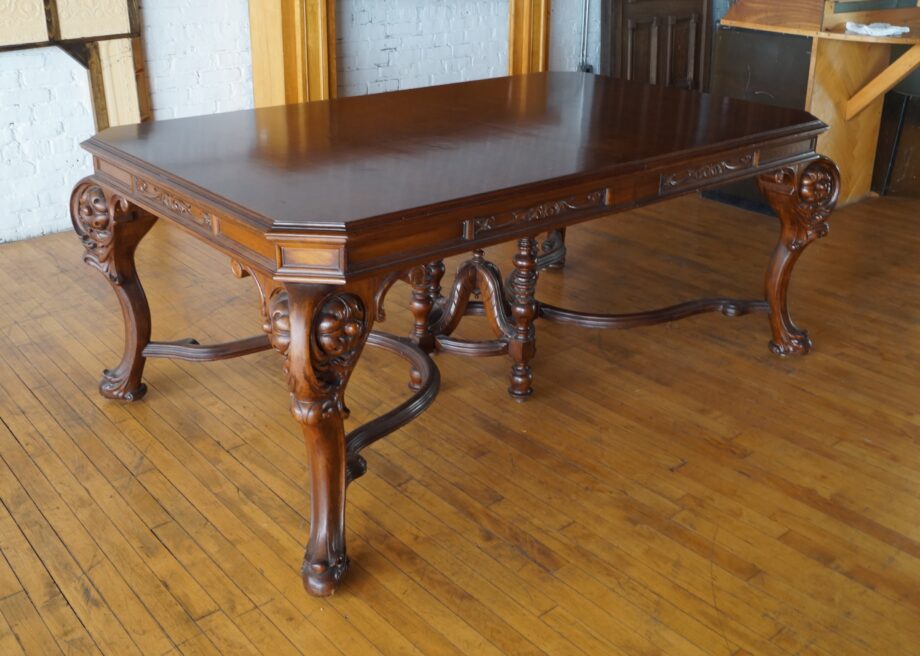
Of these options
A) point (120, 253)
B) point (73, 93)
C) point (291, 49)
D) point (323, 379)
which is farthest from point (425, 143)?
point (73, 93)

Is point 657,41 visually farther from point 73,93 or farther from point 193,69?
point 73,93

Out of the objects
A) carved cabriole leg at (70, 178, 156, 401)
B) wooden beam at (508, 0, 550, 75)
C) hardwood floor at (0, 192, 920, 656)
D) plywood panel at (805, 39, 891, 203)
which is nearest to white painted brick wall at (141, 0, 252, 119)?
hardwood floor at (0, 192, 920, 656)

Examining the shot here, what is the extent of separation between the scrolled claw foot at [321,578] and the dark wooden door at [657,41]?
480 cm

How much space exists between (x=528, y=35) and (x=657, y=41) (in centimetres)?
101

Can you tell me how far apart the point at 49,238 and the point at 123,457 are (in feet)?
7.46

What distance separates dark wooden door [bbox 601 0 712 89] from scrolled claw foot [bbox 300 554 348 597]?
480 cm

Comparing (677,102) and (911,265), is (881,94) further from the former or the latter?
(677,102)

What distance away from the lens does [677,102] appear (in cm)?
332

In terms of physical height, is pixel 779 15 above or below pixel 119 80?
above

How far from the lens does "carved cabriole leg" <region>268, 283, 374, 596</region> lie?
2.07m

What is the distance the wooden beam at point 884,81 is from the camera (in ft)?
15.2

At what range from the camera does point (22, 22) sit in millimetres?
4348

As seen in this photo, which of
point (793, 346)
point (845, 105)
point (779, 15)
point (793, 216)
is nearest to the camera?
point (793, 216)

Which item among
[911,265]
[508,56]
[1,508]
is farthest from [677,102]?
[508,56]
